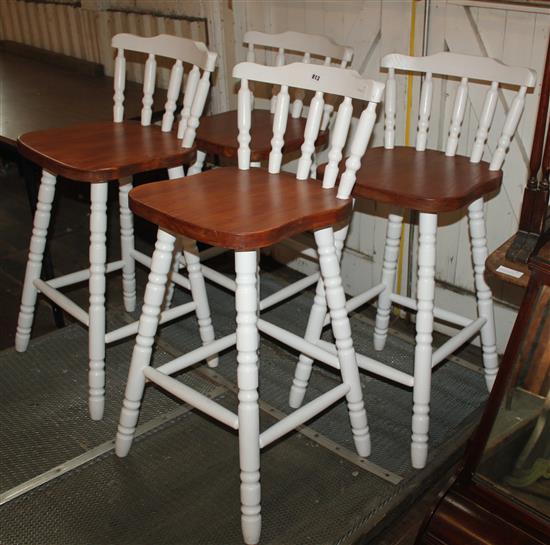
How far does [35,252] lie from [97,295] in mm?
344

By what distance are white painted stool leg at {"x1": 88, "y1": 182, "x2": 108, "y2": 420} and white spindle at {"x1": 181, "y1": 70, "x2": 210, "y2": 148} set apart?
0.84 ft

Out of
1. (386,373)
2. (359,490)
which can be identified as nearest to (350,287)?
(386,373)

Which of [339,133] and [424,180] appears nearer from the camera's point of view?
[339,133]

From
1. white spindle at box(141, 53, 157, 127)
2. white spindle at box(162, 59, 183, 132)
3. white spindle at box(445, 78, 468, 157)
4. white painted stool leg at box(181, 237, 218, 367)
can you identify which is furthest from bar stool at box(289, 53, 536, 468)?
white spindle at box(141, 53, 157, 127)

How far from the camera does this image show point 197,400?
1562 mm

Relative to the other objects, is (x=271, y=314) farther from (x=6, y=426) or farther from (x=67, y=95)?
(x=67, y=95)

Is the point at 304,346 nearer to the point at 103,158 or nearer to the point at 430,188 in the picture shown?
the point at 430,188

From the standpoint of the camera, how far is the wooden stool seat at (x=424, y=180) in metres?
1.57

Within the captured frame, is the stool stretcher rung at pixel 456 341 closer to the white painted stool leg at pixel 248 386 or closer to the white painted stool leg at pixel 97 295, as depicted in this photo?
the white painted stool leg at pixel 248 386

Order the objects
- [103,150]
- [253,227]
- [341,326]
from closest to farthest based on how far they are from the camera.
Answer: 1. [253,227]
2. [341,326]
3. [103,150]

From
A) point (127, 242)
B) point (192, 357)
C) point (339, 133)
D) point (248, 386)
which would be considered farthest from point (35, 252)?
point (339, 133)

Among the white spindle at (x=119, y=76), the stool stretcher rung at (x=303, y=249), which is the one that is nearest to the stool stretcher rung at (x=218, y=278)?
the stool stretcher rung at (x=303, y=249)

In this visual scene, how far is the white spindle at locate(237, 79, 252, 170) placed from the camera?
1.65 m

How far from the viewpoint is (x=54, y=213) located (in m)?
3.44
